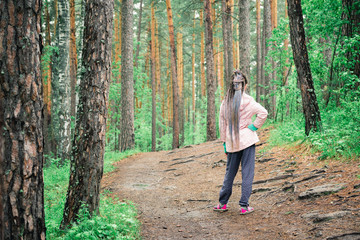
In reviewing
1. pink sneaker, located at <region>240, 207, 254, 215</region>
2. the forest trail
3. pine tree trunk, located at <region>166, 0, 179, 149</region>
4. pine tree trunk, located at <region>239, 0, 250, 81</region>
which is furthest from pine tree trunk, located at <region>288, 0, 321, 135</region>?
pine tree trunk, located at <region>166, 0, 179, 149</region>

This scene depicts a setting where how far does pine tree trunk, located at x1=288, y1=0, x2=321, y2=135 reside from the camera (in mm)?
6582

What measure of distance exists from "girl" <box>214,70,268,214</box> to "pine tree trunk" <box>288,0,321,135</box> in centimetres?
276

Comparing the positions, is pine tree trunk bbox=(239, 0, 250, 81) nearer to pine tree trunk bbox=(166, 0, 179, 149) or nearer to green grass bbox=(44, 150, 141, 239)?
pine tree trunk bbox=(166, 0, 179, 149)

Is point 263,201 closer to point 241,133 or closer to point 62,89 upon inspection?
point 241,133

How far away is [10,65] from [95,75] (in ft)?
5.22

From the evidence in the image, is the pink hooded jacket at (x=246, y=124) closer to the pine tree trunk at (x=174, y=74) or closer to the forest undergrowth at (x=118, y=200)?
the forest undergrowth at (x=118, y=200)

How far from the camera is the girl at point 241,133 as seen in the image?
4409 millimetres

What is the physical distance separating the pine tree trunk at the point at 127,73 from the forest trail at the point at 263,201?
5.12 meters

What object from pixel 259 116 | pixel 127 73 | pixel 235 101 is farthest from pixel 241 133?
pixel 127 73

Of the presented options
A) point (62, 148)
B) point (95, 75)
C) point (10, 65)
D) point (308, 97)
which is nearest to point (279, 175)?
point (308, 97)

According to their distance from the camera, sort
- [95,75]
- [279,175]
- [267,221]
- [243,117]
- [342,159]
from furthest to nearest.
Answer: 1. [279,175]
2. [342,159]
3. [243,117]
4. [267,221]
5. [95,75]

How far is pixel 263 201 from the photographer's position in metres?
4.95

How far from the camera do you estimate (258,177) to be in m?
6.44

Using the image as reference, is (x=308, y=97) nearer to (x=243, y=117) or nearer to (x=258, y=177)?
(x=258, y=177)
